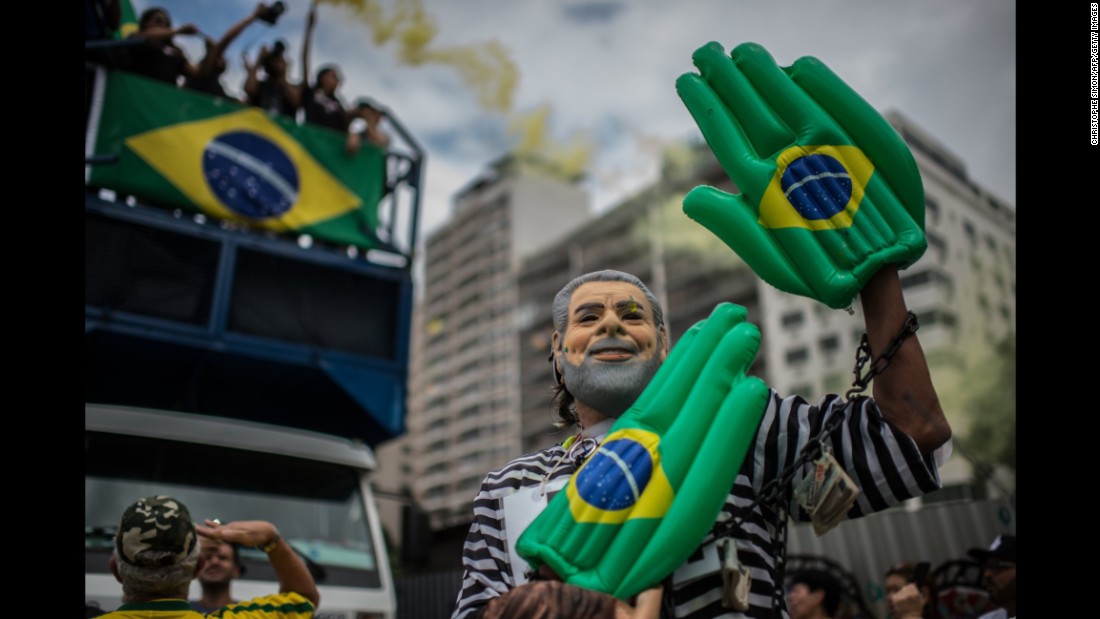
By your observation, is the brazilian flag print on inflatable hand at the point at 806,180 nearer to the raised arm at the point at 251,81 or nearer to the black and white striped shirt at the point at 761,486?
the black and white striped shirt at the point at 761,486

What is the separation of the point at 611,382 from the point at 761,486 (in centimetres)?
44

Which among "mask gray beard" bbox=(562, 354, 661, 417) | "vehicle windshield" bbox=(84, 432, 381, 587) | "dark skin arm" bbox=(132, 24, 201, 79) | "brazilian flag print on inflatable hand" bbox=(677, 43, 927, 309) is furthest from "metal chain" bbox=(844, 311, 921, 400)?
"dark skin arm" bbox=(132, 24, 201, 79)

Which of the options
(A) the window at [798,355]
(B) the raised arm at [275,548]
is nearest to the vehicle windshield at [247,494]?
(B) the raised arm at [275,548]

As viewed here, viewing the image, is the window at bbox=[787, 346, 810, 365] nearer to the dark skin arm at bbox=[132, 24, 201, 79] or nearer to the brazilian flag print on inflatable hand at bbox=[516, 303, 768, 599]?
the dark skin arm at bbox=[132, 24, 201, 79]

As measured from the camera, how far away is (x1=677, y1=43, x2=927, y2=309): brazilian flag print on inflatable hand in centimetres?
204

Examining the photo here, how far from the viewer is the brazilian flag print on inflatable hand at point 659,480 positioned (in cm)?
185

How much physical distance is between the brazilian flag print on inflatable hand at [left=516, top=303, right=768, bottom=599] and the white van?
3174 mm

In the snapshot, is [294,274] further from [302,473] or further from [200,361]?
[302,473]

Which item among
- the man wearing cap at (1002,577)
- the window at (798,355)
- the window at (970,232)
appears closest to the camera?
the man wearing cap at (1002,577)

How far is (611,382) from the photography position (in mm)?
2232

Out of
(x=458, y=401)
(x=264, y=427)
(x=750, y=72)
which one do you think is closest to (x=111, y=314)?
(x=264, y=427)

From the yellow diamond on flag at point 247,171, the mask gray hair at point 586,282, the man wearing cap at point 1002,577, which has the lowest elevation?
the man wearing cap at point 1002,577

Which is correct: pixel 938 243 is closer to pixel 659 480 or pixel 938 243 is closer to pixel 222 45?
pixel 222 45

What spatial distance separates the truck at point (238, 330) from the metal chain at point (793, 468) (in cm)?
347
